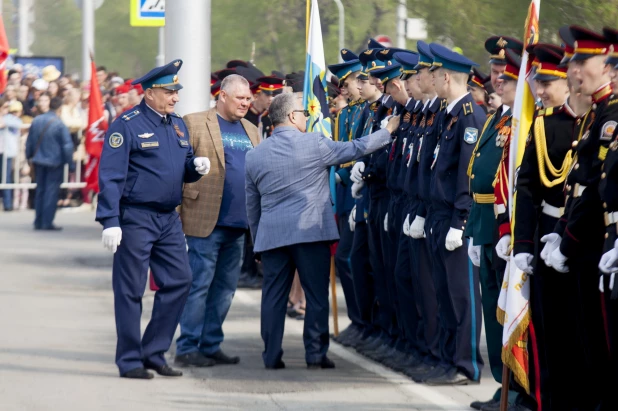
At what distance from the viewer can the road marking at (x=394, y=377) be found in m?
8.81

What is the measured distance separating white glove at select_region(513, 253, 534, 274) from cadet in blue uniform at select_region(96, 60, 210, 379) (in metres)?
3.20

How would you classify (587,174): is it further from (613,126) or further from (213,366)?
(213,366)

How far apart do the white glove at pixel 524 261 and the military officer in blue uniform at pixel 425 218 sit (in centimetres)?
214

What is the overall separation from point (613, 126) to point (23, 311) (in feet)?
25.9

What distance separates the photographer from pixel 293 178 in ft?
33.3

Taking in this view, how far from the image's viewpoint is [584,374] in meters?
7.47

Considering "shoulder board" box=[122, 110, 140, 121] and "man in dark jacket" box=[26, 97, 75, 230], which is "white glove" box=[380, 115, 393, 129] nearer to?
"shoulder board" box=[122, 110, 140, 121]

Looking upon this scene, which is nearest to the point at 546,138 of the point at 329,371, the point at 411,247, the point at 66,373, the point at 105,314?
the point at 411,247

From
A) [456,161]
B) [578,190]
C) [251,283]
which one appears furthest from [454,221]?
[251,283]

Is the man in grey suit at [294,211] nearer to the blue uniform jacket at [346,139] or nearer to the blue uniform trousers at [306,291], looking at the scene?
the blue uniform trousers at [306,291]

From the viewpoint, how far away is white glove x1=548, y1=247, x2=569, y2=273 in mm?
7012

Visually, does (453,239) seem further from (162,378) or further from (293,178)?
(162,378)

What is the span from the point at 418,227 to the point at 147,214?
1.94 m

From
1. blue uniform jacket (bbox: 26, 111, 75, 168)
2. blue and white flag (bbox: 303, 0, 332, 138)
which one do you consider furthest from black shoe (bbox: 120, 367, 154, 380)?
blue uniform jacket (bbox: 26, 111, 75, 168)
